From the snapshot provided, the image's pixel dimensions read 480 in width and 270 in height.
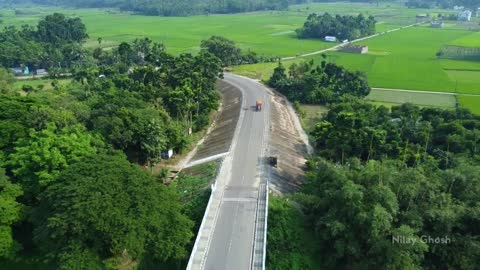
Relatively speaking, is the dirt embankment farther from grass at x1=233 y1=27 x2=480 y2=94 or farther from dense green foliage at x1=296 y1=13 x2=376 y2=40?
dense green foliage at x1=296 y1=13 x2=376 y2=40

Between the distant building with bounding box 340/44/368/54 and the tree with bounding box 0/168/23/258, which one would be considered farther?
the distant building with bounding box 340/44/368/54

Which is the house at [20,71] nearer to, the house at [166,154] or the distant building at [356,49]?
the house at [166,154]

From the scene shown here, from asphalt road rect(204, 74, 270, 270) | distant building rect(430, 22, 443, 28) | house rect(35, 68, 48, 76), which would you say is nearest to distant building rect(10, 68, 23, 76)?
house rect(35, 68, 48, 76)

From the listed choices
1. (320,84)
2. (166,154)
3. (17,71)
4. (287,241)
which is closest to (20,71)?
(17,71)

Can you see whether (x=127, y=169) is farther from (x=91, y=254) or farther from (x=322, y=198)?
(x=322, y=198)

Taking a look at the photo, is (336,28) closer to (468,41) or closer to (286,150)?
(468,41)

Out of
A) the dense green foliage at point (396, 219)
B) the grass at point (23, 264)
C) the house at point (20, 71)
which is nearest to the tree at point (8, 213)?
the grass at point (23, 264)
